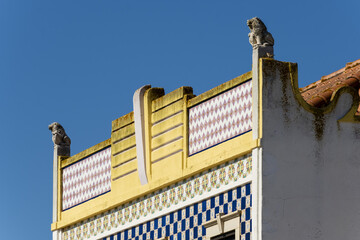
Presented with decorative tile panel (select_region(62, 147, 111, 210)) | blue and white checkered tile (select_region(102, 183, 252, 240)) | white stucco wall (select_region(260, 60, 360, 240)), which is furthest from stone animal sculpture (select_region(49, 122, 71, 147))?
white stucco wall (select_region(260, 60, 360, 240))

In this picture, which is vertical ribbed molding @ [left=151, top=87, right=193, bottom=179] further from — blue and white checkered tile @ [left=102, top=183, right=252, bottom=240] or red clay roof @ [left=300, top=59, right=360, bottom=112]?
red clay roof @ [left=300, top=59, right=360, bottom=112]

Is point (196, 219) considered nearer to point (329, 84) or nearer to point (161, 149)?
point (161, 149)

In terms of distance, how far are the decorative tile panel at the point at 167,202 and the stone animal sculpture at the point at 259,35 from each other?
6.74 feet

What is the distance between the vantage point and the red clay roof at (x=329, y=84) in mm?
25766

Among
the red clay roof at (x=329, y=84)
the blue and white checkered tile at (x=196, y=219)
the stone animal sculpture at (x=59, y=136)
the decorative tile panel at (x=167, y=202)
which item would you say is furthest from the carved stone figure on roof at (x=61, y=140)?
the red clay roof at (x=329, y=84)

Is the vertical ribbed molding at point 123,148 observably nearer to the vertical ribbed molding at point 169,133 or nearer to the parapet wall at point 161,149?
the parapet wall at point 161,149

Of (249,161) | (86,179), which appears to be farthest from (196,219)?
(86,179)

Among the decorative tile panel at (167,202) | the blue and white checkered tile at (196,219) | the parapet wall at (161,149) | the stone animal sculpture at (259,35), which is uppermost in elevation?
the stone animal sculpture at (259,35)

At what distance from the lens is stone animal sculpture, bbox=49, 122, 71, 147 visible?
31641mm

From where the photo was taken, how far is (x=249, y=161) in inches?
981

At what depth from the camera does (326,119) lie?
2533 cm

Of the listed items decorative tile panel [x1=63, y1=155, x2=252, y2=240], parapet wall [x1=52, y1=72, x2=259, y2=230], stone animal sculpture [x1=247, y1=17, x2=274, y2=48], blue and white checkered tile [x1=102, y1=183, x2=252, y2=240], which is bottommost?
blue and white checkered tile [x1=102, y1=183, x2=252, y2=240]

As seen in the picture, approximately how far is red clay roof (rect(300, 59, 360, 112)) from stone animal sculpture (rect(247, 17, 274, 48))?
4.51ft

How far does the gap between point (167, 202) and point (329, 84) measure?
13.5ft
